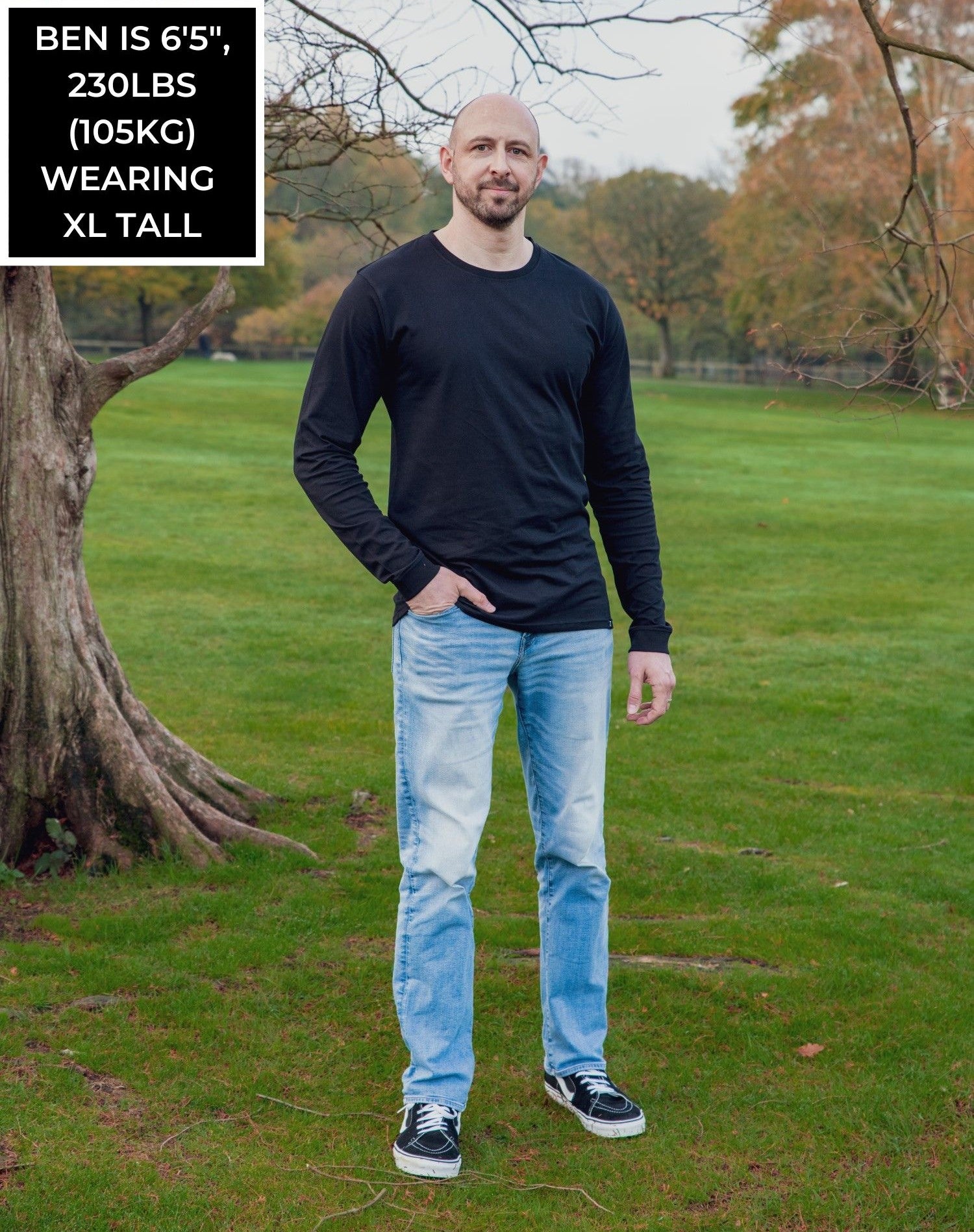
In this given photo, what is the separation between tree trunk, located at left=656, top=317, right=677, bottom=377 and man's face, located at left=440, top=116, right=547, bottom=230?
63.9m

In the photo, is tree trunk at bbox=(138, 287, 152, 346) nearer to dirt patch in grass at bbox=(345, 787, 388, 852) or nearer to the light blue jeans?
dirt patch in grass at bbox=(345, 787, 388, 852)

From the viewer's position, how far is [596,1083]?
3742mm

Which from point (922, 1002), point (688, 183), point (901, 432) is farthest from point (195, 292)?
point (922, 1002)

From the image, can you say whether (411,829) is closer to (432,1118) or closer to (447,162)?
(432,1118)

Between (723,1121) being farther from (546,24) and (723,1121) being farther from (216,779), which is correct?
(546,24)

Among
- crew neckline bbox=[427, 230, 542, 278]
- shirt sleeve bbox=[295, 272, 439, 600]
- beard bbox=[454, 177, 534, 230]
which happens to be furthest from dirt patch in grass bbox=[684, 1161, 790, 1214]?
beard bbox=[454, 177, 534, 230]

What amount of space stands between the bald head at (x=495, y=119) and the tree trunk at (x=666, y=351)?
63.9 metres

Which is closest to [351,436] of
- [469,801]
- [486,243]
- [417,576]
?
[417,576]

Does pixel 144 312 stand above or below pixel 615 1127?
above

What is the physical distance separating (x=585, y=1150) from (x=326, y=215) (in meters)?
5.19

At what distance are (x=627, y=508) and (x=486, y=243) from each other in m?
0.83

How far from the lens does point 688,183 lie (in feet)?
209

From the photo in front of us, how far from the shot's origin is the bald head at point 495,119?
3.31m

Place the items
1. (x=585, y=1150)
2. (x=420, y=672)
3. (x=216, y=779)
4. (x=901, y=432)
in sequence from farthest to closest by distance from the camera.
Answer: (x=901, y=432)
(x=216, y=779)
(x=585, y=1150)
(x=420, y=672)
